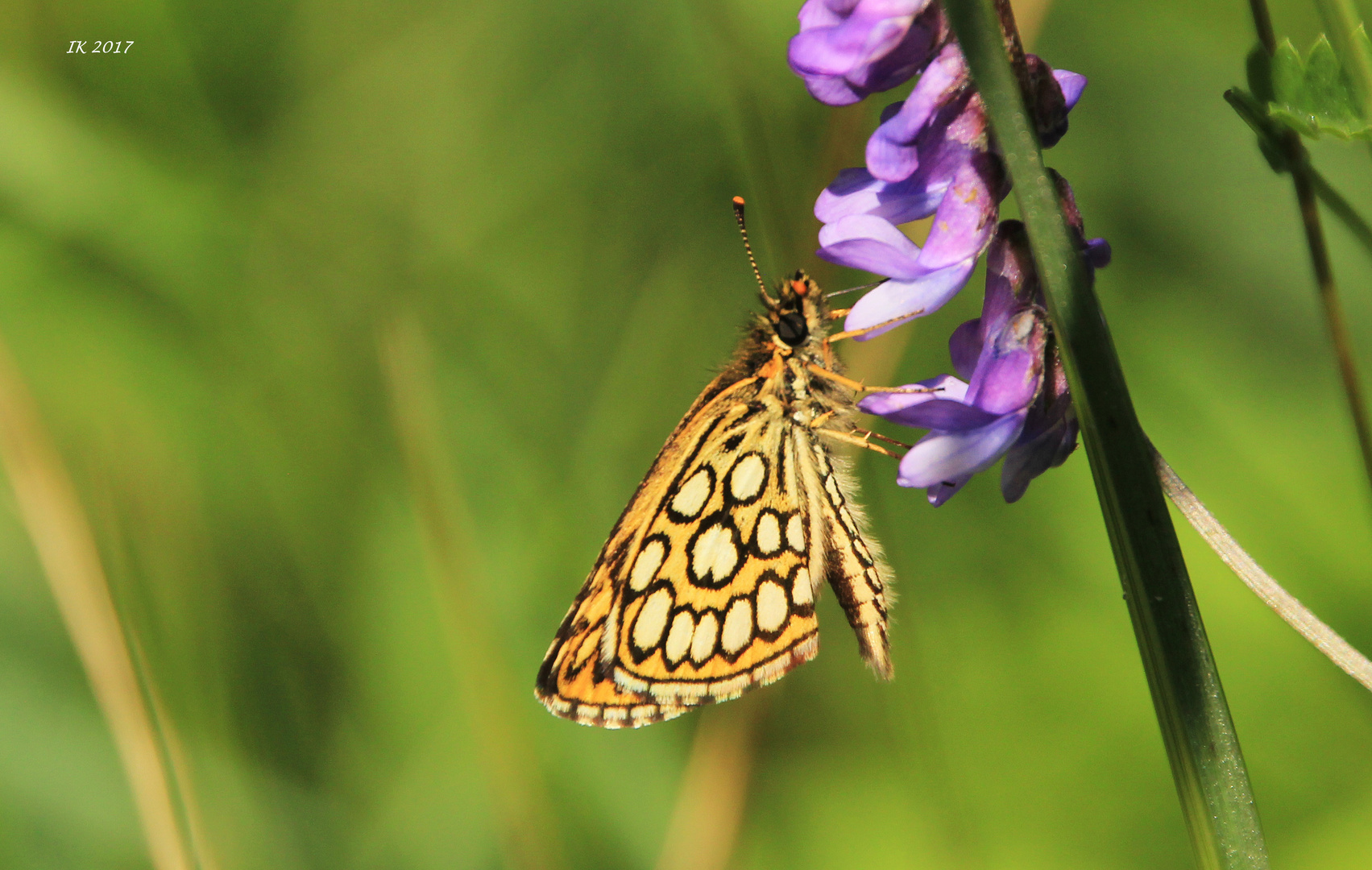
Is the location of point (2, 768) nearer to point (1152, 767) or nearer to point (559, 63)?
point (559, 63)

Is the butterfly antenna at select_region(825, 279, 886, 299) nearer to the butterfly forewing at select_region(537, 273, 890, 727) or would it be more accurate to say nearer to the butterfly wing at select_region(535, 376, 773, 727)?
the butterfly forewing at select_region(537, 273, 890, 727)

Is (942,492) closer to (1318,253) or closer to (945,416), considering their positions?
(945,416)

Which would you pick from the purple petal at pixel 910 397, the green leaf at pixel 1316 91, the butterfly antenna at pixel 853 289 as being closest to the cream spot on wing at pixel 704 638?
the butterfly antenna at pixel 853 289

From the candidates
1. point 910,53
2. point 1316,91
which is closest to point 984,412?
point 910,53

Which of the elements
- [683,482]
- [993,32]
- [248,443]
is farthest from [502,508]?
[993,32]

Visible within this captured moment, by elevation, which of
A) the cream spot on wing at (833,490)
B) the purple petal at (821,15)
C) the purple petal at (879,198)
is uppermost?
the purple petal at (821,15)

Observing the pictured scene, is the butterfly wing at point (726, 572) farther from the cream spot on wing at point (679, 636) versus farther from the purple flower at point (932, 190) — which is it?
the purple flower at point (932, 190)
